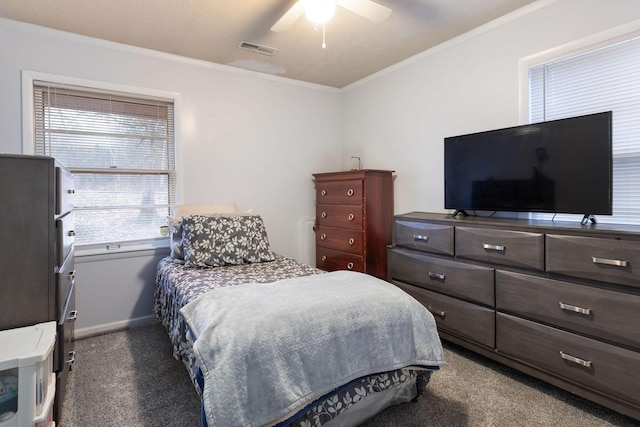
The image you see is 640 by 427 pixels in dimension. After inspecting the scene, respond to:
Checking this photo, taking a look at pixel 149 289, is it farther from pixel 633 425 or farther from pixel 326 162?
pixel 633 425

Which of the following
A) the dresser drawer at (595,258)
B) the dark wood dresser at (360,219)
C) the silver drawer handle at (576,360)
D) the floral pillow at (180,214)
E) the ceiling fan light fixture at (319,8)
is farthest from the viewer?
the dark wood dresser at (360,219)

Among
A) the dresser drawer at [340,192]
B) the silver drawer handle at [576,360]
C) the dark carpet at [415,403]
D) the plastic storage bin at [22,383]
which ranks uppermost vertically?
the dresser drawer at [340,192]

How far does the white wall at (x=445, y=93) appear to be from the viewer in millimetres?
2262

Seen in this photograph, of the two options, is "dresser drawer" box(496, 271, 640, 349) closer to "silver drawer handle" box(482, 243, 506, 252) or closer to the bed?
"silver drawer handle" box(482, 243, 506, 252)

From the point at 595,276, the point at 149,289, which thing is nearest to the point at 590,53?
the point at 595,276

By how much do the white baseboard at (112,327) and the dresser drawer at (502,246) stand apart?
9.11 ft

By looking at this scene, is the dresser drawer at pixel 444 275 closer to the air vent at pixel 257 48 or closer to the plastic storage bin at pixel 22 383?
the air vent at pixel 257 48

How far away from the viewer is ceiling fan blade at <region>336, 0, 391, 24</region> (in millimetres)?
1920

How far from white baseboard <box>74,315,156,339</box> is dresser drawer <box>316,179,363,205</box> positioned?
2.08m

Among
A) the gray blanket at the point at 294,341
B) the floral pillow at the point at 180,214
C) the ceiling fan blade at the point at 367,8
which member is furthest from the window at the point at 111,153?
the ceiling fan blade at the point at 367,8

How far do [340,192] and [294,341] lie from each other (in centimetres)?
228

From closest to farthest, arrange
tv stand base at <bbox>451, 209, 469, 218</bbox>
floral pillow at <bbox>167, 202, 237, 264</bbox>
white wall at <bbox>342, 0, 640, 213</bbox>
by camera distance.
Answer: white wall at <bbox>342, 0, 640, 213</bbox>, tv stand base at <bbox>451, 209, 469, 218</bbox>, floral pillow at <bbox>167, 202, 237, 264</bbox>

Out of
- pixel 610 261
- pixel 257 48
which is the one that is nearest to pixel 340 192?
pixel 257 48

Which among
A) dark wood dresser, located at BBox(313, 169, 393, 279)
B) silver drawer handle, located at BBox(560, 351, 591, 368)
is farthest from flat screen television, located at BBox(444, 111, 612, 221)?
silver drawer handle, located at BBox(560, 351, 591, 368)
